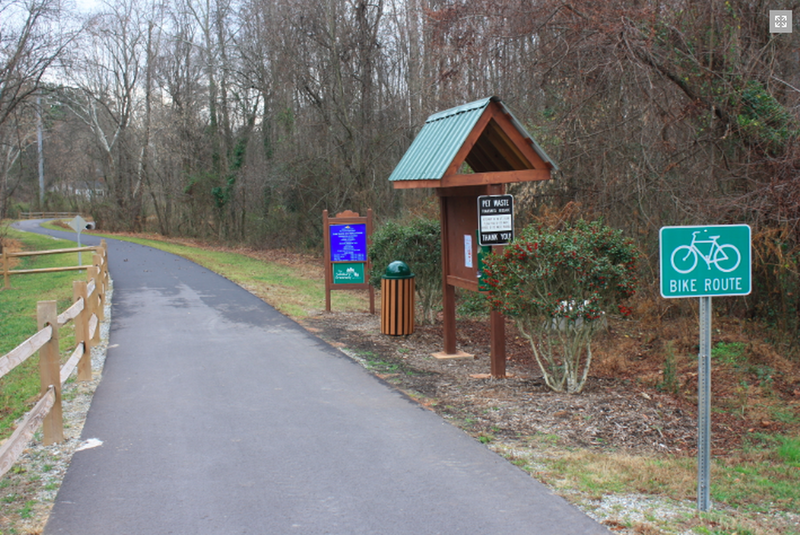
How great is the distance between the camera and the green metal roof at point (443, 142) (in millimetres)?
8203

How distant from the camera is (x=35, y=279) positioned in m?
23.0

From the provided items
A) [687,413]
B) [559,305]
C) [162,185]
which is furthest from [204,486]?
[162,185]

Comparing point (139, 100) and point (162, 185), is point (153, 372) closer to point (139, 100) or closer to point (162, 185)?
point (162, 185)

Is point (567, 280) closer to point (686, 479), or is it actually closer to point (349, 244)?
point (686, 479)

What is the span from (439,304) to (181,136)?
33292 mm

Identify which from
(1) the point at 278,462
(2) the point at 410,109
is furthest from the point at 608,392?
(2) the point at 410,109

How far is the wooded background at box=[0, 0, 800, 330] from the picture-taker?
361 inches

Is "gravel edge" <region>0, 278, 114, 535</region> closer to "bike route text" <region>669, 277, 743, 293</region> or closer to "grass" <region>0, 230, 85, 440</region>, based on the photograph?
"grass" <region>0, 230, 85, 440</region>

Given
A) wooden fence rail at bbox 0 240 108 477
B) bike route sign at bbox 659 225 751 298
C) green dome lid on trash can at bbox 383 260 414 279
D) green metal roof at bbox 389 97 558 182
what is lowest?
wooden fence rail at bbox 0 240 108 477

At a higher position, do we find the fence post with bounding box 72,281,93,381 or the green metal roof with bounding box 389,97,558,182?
the green metal roof with bounding box 389,97,558,182

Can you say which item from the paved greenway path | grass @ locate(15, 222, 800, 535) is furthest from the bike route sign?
the paved greenway path

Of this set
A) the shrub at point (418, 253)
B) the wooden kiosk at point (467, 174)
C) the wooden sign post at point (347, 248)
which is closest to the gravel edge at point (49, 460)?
the wooden kiosk at point (467, 174)

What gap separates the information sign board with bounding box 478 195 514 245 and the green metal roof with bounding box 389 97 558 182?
2.12ft

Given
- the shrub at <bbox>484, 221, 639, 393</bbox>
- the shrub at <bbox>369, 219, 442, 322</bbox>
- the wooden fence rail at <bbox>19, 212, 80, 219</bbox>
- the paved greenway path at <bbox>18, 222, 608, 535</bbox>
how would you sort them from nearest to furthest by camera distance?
the paved greenway path at <bbox>18, 222, 608, 535</bbox>
the shrub at <bbox>484, 221, 639, 393</bbox>
the shrub at <bbox>369, 219, 442, 322</bbox>
the wooden fence rail at <bbox>19, 212, 80, 219</bbox>
